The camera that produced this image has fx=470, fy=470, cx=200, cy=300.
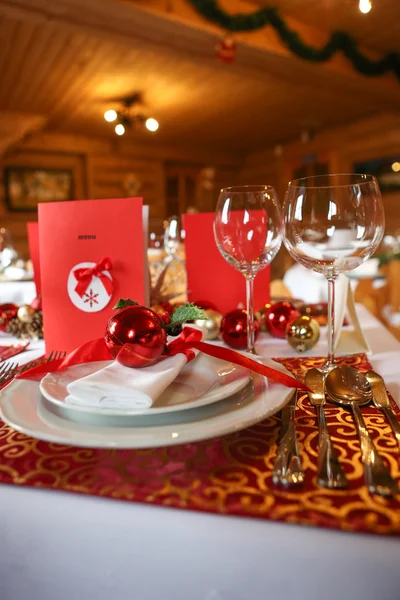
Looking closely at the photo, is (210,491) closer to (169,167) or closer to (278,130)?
(278,130)

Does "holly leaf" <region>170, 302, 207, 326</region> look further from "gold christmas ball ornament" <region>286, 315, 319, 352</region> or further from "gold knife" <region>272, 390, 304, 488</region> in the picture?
"gold christmas ball ornament" <region>286, 315, 319, 352</region>

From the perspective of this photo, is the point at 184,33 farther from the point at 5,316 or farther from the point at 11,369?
the point at 11,369

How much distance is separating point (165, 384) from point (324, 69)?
458 cm

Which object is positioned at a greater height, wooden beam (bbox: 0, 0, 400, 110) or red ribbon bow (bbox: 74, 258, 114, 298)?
wooden beam (bbox: 0, 0, 400, 110)

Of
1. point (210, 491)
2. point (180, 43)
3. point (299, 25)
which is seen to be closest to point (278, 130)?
point (299, 25)

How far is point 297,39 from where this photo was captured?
12.4 ft

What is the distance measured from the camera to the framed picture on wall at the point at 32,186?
6.58 m

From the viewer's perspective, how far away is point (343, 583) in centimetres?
29

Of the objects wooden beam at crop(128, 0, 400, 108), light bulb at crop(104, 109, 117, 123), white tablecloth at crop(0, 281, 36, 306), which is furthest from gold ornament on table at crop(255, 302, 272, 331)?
light bulb at crop(104, 109, 117, 123)

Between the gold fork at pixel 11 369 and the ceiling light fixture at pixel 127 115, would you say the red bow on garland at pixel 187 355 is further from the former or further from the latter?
the ceiling light fixture at pixel 127 115

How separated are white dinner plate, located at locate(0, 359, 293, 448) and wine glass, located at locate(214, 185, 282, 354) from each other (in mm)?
257

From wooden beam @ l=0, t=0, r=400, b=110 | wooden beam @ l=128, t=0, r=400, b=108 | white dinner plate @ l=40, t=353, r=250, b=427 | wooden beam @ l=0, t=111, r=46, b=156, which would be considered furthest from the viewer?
wooden beam @ l=0, t=111, r=46, b=156

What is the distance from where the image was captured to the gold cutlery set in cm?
34

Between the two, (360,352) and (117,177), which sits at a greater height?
(117,177)
